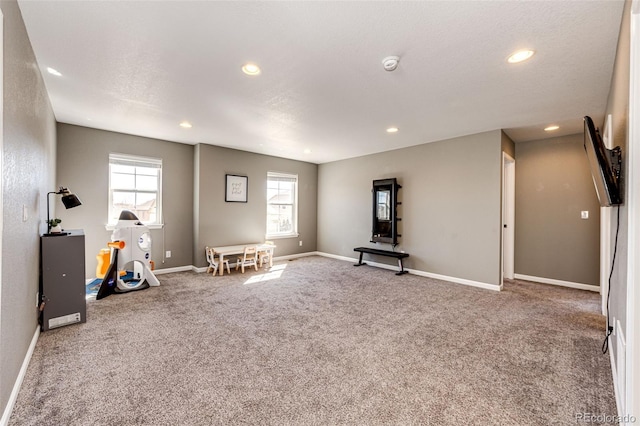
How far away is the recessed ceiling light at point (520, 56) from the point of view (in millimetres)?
2210

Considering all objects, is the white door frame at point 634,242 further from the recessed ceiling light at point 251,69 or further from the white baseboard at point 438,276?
the white baseboard at point 438,276

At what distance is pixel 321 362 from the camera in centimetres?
219

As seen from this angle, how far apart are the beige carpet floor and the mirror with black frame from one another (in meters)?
1.90

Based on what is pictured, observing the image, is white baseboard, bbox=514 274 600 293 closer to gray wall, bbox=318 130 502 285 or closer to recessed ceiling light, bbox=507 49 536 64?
gray wall, bbox=318 130 502 285

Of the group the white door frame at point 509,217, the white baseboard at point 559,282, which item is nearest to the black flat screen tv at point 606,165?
the white door frame at point 509,217

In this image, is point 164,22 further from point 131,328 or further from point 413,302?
point 413,302

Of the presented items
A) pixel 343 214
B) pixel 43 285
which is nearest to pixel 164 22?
pixel 43 285

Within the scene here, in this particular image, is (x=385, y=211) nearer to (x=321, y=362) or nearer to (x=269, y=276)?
(x=269, y=276)

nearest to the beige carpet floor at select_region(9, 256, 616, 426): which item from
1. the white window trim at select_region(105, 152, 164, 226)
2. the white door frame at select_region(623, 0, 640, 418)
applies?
the white door frame at select_region(623, 0, 640, 418)

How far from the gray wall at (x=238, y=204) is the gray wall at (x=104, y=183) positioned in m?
0.28

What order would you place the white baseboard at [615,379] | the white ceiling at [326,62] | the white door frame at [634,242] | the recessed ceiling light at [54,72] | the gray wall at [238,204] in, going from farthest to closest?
1. the gray wall at [238,204]
2. the recessed ceiling light at [54,72]
3. the white ceiling at [326,62]
4. the white baseboard at [615,379]
5. the white door frame at [634,242]

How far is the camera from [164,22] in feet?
6.27

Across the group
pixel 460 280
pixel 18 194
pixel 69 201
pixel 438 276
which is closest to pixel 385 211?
pixel 438 276

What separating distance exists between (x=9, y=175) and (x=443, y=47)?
121 inches
